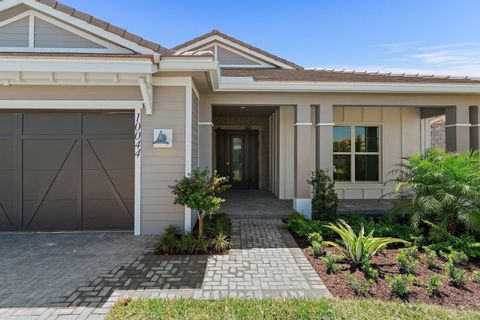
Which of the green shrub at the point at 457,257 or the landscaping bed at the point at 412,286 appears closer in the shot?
the landscaping bed at the point at 412,286

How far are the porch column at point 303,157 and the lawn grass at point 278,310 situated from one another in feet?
12.0

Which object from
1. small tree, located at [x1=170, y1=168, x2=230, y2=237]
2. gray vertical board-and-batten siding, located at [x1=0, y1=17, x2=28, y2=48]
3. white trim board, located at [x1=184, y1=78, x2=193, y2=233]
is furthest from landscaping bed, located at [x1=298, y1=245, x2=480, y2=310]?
gray vertical board-and-batten siding, located at [x1=0, y1=17, x2=28, y2=48]

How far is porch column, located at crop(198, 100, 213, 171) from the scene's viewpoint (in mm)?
6559

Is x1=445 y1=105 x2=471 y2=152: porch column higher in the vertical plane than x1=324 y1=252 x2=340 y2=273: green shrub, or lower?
higher

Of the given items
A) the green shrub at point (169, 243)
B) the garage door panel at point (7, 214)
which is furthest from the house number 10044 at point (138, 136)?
the garage door panel at point (7, 214)

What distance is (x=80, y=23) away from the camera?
502 centimetres

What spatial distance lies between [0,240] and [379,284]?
6.12 meters

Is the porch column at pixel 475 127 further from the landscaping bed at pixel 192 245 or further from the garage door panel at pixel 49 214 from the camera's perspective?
the garage door panel at pixel 49 214

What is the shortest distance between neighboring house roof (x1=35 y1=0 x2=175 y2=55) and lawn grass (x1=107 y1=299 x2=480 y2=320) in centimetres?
402

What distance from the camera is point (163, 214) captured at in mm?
5262

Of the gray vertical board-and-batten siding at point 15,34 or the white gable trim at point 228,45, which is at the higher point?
the white gable trim at point 228,45

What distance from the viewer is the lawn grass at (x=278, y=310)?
2627 mm

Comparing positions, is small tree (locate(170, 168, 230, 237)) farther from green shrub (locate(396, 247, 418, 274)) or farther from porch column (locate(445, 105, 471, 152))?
porch column (locate(445, 105, 471, 152))

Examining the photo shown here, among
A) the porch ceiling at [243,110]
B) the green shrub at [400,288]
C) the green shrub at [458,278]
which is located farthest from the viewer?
the porch ceiling at [243,110]
